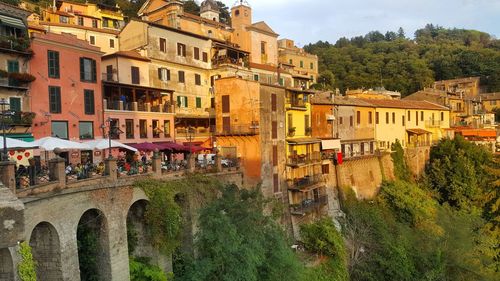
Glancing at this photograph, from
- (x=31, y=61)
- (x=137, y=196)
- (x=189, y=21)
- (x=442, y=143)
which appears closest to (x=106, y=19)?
(x=189, y=21)

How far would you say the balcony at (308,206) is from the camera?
94.9ft

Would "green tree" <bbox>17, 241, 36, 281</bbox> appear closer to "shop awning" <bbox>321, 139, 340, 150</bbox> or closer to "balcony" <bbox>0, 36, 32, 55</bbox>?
"balcony" <bbox>0, 36, 32, 55</bbox>

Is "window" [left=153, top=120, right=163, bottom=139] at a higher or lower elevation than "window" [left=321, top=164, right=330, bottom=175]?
higher

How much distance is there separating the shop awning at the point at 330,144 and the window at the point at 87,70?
66.3 feet

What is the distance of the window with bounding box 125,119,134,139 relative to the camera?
93.2 ft

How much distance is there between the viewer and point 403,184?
3744cm

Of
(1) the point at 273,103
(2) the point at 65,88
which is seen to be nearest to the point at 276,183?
(1) the point at 273,103

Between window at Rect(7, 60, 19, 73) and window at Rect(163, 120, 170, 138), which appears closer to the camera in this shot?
window at Rect(7, 60, 19, 73)

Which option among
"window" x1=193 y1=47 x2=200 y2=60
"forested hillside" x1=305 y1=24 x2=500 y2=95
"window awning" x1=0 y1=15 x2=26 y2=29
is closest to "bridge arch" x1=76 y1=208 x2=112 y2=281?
"window awning" x1=0 y1=15 x2=26 y2=29

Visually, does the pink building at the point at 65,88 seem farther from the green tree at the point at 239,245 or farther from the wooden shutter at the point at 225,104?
the green tree at the point at 239,245

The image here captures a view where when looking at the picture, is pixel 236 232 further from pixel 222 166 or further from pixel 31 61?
pixel 31 61

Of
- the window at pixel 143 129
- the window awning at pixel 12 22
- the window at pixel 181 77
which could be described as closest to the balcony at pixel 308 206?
the window at pixel 143 129

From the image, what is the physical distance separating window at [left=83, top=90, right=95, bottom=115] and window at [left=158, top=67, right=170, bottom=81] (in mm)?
8073

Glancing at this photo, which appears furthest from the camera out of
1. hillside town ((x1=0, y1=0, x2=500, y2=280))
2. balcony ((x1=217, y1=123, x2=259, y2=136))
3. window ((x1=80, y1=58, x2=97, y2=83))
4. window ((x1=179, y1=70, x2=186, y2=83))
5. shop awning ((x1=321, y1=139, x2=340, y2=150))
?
window ((x1=179, y1=70, x2=186, y2=83))
